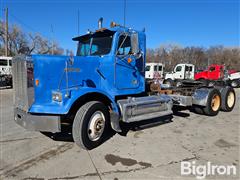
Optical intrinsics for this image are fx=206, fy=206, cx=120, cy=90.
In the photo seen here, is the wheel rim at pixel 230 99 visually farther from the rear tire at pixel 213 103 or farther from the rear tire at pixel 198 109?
the rear tire at pixel 198 109

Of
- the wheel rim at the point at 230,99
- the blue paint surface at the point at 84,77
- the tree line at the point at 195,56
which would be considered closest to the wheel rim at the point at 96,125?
the blue paint surface at the point at 84,77

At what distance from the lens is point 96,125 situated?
4.51 metres

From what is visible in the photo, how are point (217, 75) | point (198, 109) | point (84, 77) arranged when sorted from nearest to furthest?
point (84, 77) → point (198, 109) → point (217, 75)

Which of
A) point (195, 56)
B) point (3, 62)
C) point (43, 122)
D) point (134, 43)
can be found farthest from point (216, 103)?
point (195, 56)

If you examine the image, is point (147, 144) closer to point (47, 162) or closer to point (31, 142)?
point (47, 162)

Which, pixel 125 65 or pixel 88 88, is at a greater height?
pixel 125 65

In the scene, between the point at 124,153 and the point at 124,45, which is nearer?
the point at 124,153

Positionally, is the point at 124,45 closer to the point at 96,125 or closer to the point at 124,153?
the point at 96,125

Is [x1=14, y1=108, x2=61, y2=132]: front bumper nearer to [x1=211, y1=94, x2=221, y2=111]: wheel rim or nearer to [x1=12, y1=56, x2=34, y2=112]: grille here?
[x1=12, y1=56, x2=34, y2=112]: grille

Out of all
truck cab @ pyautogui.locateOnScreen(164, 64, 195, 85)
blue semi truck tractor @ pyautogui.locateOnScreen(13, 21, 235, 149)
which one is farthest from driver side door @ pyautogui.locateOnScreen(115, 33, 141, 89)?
truck cab @ pyautogui.locateOnScreen(164, 64, 195, 85)

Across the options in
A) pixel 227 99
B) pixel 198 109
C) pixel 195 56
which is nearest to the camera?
pixel 198 109

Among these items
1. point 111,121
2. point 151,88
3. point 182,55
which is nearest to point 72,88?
point 111,121

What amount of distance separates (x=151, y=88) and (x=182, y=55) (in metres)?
50.5

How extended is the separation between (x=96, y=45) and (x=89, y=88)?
5.01 feet
